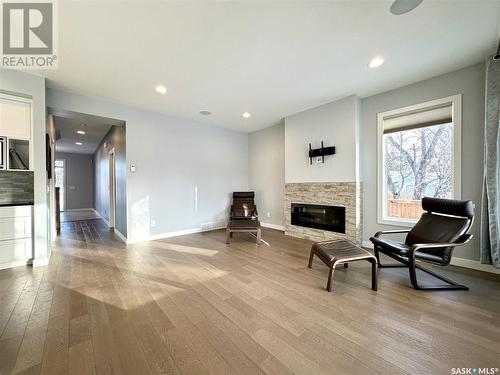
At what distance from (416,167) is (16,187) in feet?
19.8

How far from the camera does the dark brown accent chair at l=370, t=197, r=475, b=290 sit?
7.23 feet

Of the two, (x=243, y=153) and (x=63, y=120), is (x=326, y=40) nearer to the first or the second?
(x=243, y=153)

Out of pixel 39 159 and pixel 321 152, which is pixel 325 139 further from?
pixel 39 159

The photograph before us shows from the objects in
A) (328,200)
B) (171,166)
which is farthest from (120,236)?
(328,200)

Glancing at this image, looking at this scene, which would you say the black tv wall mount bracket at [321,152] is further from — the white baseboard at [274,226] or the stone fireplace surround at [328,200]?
the white baseboard at [274,226]

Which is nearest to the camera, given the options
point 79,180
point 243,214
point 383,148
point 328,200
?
point 383,148

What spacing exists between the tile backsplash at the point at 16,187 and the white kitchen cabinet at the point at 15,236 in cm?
11

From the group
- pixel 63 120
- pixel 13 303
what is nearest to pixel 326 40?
pixel 13 303

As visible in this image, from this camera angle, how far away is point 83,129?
217 inches

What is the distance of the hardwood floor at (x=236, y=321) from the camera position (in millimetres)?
1276

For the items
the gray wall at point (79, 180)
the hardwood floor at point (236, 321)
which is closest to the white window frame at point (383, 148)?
the hardwood floor at point (236, 321)

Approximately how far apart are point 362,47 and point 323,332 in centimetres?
292

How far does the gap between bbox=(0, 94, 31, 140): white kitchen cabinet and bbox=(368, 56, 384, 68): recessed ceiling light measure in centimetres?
471

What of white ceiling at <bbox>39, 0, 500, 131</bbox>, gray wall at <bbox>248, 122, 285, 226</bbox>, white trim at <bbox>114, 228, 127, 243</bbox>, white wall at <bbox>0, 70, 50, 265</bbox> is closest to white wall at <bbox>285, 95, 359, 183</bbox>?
white ceiling at <bbox>39, 0, 500, 131</bbox>
